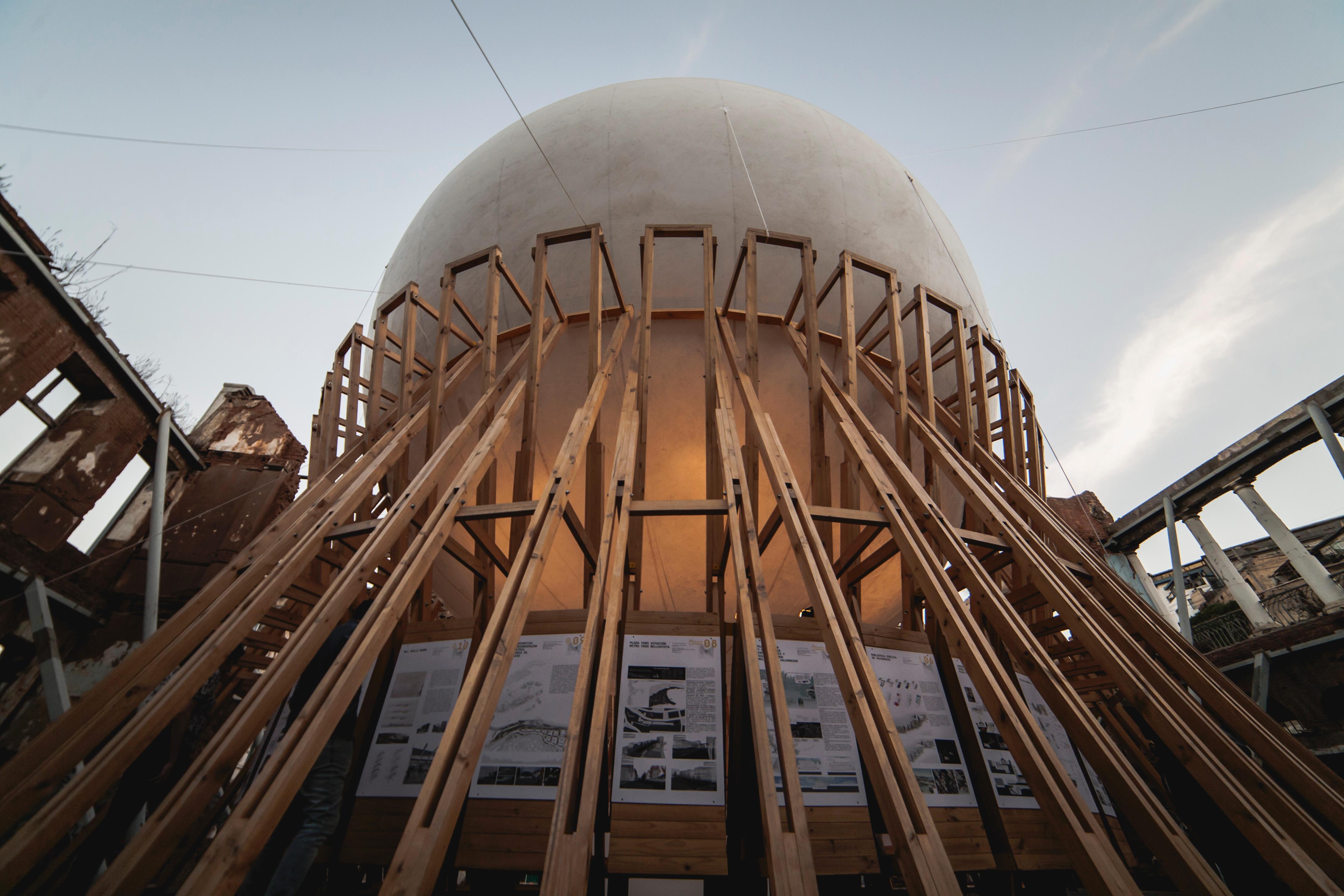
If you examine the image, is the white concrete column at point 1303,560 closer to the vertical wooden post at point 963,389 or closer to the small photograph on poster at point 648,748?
the vertical wooden post at point 963,389

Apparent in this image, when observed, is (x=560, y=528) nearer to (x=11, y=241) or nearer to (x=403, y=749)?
(x=403, y=749)

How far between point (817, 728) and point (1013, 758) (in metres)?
1.22

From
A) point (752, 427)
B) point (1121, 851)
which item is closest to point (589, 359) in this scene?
point (752, 427)

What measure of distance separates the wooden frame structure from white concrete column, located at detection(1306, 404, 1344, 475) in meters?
4.53

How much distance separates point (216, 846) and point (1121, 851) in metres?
6.26

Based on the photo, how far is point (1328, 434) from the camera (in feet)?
32.4

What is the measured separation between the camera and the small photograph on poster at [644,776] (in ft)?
14.6

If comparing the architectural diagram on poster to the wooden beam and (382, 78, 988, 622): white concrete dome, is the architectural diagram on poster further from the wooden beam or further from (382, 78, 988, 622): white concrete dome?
(382, 78, 988, 622): white concrete dome

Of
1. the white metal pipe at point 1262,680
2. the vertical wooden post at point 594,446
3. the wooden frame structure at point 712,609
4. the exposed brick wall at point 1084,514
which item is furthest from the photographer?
the exposed brick wall at point 1084,514

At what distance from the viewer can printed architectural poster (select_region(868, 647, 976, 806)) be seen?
15.9 ft

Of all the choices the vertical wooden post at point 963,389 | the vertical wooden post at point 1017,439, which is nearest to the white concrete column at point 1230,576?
the vertical wooden post at point 1017,439

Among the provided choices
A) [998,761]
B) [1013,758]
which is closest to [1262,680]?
[998,761]

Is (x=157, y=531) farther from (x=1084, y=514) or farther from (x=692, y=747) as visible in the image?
(x=1084, y=514)

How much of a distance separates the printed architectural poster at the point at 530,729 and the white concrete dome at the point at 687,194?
13.3 ft
